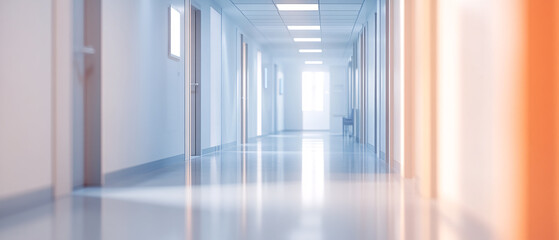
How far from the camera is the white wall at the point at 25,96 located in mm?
4441

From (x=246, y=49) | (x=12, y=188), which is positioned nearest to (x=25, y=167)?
(x=12, y=188)

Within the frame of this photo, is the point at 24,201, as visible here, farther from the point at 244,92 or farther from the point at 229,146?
the point at 244,92

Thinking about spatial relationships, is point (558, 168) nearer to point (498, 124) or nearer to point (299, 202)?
point (498, 124)

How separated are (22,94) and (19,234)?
156 centimetres

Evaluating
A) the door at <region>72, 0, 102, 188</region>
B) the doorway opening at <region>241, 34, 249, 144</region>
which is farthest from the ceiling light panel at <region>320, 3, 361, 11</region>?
the door at <region>72, 0, 102, 188</region>

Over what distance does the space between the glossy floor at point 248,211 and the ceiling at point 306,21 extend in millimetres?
5539

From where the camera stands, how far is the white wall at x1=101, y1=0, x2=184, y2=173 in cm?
647

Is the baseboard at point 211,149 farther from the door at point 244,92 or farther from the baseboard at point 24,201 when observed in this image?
the baseboard at point 24,201

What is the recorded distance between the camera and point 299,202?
488 cm

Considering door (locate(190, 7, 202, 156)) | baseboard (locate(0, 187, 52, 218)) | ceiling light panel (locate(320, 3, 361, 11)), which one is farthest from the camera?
ceiling light panel (locate(320, 3, 361, 11))

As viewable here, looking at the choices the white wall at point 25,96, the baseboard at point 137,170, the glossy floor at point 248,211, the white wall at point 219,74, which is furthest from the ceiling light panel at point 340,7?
the white wall at point 25,96

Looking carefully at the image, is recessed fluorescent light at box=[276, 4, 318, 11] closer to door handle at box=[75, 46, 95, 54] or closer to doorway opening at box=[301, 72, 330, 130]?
door handle at box=[75, 46, 95, 54]

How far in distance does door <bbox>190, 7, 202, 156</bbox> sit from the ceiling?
1.23 metres

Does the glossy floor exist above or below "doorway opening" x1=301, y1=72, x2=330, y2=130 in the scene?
below
